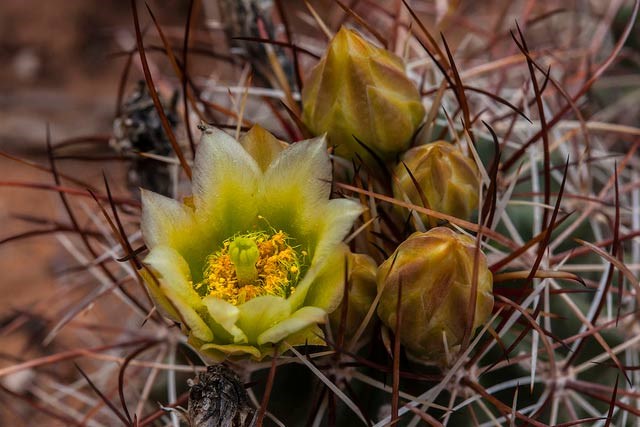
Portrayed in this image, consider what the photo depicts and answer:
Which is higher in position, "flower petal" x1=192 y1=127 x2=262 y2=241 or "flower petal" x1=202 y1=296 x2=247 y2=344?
"flower petal" x1=192 y1=127 x2=262 y2=241

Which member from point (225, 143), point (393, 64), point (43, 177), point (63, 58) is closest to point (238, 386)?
point (225, 143)

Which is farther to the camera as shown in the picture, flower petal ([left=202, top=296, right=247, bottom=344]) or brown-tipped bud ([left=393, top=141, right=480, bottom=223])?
brown-tipped bud ([left=393, top=141, right=480, bottom=223])

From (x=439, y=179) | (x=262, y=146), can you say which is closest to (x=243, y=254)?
(x=262, y=146)

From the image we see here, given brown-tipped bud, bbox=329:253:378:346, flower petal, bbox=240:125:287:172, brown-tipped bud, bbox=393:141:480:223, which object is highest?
flower petal, bbox=240:125:287:172

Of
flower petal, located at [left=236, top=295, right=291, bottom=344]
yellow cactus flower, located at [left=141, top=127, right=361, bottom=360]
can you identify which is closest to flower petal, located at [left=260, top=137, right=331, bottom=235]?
yellow cactus flower, located at [left=141, top=127, right=361, bottom=360]

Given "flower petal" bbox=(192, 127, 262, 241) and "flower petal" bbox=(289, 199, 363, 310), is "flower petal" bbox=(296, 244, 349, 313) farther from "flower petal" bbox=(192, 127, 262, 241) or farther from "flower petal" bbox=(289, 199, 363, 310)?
"flower petal" bbox=(192, 127, 262, 241)

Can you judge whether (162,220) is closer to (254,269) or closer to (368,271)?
(254,269)
